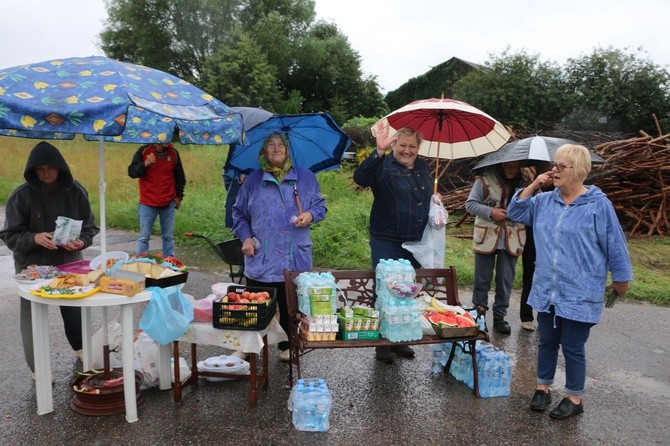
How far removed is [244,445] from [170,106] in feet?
7.24

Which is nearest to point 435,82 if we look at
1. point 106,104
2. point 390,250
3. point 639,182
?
point 639,182

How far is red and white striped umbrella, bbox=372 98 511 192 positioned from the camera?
5008mm

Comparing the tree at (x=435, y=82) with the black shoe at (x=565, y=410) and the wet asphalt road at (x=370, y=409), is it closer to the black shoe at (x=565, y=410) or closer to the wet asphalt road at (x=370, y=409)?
the wet asphalt road at (x=370, y=409)

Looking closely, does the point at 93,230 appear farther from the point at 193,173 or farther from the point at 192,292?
the point at 193,173

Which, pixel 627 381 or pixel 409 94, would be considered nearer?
pixel 627 381

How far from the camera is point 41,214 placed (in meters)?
4.05

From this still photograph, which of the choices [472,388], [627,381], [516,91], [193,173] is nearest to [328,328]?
[472,388]

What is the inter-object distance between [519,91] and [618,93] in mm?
3217

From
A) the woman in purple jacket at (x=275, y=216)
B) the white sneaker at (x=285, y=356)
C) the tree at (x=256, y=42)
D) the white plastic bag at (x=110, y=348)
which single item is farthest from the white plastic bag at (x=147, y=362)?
the tree at (x=256, y=42)

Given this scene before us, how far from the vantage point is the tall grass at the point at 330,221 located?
8.28 metres

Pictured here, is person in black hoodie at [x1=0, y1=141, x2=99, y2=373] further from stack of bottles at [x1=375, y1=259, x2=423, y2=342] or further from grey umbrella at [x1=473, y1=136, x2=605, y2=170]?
grey umbrella at [x1=473, y1=136, x2=605, y2=170]

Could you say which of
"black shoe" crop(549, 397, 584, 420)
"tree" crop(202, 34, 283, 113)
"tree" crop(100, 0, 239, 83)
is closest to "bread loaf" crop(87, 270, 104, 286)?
A: "black shoe" crop(549, 397, 584, 420)

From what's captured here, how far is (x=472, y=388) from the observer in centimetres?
425

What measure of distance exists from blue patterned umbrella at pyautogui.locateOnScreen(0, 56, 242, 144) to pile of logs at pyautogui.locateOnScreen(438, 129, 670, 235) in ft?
30.8
